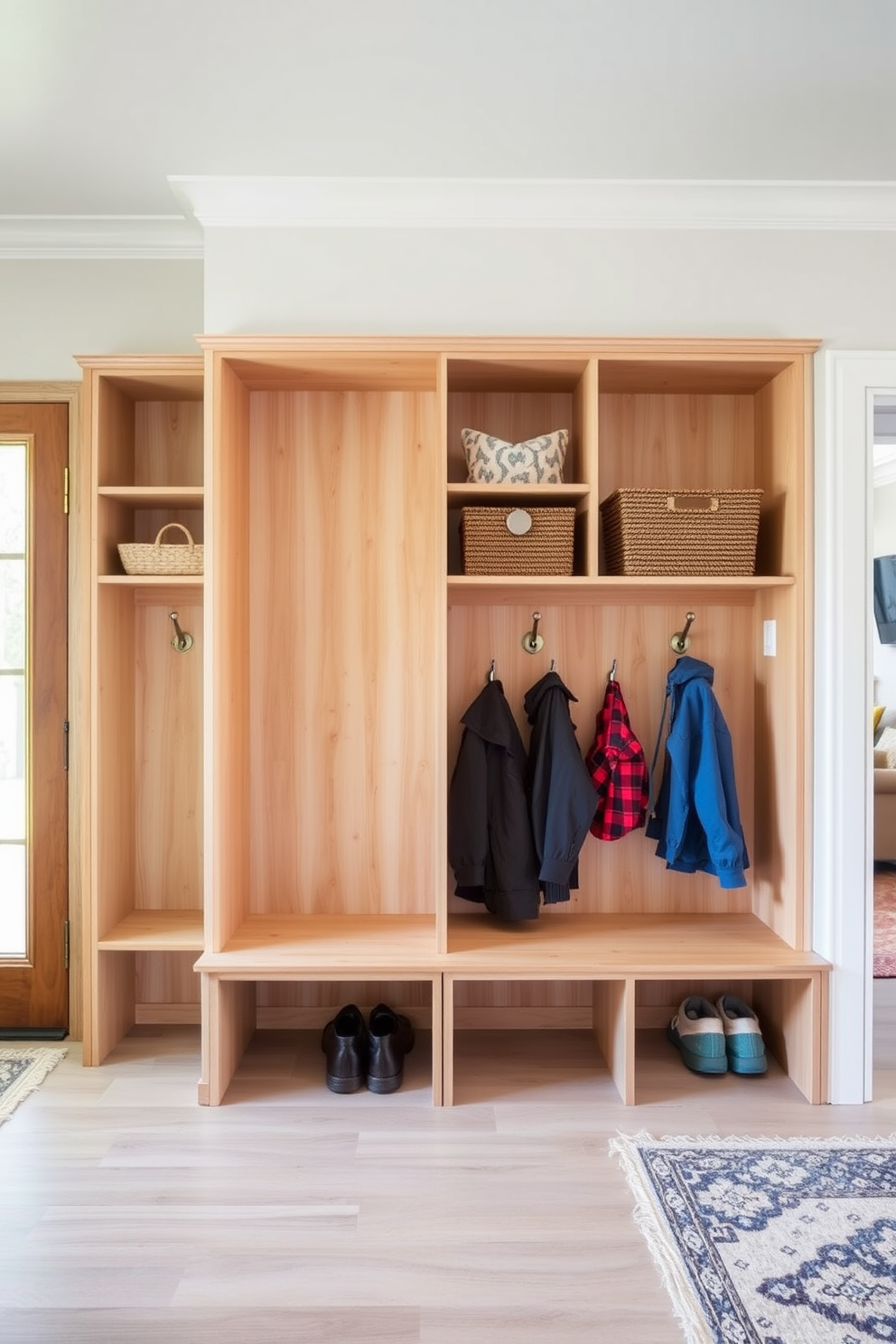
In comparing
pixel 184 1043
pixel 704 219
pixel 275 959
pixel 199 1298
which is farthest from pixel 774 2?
pixel 184 1043

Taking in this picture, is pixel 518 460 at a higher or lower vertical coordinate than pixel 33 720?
higher

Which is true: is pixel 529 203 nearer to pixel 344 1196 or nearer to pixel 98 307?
pixel 98 307

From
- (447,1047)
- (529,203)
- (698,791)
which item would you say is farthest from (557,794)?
(529,203)

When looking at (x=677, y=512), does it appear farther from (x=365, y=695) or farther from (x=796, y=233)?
(x=365, y=695)

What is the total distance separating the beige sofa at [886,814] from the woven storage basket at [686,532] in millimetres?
Result: 3361

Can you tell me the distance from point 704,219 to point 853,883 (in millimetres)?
2013

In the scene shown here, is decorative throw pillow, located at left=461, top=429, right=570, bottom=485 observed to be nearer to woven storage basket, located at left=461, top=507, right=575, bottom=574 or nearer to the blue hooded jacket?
woven storage basket, located at left=461, top=507, right=575, bottom=574

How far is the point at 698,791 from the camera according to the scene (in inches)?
110

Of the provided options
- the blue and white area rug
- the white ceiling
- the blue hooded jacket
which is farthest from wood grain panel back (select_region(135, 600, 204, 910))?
the blue and white area rug

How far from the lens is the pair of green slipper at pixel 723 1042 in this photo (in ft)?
9.22

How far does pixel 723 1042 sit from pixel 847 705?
1.10 m

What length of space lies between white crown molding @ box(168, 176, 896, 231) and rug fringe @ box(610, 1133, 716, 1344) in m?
2.61

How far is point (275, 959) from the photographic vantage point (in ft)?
8.65

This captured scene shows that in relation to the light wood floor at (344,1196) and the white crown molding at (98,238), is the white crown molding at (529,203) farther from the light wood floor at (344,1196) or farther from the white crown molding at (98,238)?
the light wood floor at (344,1196)
